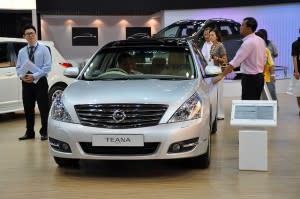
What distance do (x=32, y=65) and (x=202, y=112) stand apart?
3290mm

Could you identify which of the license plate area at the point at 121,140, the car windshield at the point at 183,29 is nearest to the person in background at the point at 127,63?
the license plate area at the point at 121,140

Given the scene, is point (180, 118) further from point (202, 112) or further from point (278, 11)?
point (278, 11)

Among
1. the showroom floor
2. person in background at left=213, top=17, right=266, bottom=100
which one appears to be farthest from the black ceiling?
the showroom floor

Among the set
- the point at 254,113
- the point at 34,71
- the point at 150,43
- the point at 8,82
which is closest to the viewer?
Answer: the point at 254,113

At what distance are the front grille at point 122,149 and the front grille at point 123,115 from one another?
0.68 ft

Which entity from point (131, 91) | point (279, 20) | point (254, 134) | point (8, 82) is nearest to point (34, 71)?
point (8, 82)

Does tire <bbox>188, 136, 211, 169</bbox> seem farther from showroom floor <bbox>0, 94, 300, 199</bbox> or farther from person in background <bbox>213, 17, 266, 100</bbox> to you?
person in background <bbox>213, 17, 266, 100</bbox>

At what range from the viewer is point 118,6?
17.9 metres

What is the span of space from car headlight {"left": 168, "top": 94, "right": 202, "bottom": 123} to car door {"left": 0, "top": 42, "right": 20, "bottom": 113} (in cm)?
528

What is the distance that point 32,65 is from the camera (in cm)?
801

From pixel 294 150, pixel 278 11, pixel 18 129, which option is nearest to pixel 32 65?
pixel 18 129

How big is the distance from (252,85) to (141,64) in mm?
1639

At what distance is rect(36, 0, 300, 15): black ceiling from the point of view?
1692 cm

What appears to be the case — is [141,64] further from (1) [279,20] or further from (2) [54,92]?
(1) [279,20]
